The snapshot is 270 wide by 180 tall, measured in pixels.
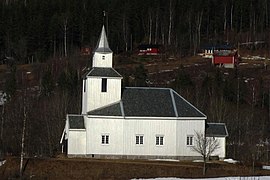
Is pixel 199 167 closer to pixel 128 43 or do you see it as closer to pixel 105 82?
pixel 105 82

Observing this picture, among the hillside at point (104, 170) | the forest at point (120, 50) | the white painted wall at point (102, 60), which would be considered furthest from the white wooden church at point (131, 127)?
the forest at point (120, 50)

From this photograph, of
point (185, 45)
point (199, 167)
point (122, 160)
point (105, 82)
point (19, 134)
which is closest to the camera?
point (199, 167)

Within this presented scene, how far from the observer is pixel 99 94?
5356cm

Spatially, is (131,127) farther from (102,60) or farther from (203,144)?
(102,60)

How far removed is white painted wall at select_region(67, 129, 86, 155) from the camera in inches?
2024

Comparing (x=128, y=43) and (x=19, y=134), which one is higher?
→ (x=128, y=43)

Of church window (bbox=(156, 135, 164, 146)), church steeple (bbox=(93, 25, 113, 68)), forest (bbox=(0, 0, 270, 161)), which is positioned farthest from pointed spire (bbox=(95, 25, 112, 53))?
forest (bbox=(0, 0, 270, 161))

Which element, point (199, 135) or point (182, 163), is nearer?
point (182, 163)

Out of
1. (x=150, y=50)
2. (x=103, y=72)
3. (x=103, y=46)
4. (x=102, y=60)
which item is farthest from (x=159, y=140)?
(x=150, y=50)

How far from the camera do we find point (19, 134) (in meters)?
64.2

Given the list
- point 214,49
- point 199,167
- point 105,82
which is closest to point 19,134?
point 105,82

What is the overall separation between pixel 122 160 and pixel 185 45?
66.5 m

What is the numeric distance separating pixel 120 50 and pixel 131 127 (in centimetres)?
6196

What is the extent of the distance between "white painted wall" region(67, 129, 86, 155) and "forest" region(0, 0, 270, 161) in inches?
259
